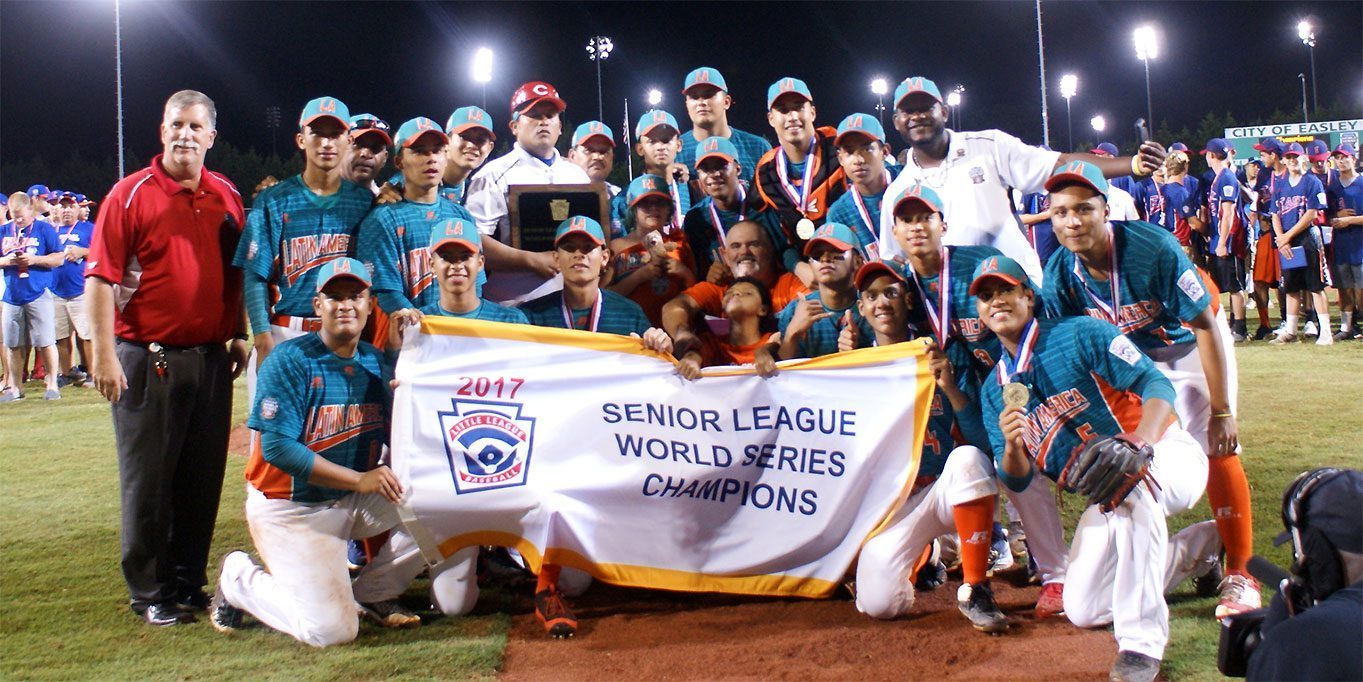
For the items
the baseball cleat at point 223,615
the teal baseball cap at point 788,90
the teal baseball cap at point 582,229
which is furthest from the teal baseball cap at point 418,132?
the baseball cleat at point 223,615

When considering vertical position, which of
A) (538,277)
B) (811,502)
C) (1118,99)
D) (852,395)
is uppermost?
(1118,99)

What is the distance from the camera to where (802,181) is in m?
6.53

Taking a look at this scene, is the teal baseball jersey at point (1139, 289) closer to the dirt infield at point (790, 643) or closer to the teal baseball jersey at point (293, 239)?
the dirt infield at point (790, 643)

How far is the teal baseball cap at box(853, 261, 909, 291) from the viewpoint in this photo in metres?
5.19

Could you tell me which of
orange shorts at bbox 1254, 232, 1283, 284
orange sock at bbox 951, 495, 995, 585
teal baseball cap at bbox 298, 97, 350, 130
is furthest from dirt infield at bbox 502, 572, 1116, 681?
orange shorts at bbox 1254, 232, 1283, 284

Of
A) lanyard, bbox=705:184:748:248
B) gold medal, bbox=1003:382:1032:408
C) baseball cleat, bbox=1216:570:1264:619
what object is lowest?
baseball cleat, bbox=1216:570:1264:619

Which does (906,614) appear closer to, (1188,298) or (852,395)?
(852,395)

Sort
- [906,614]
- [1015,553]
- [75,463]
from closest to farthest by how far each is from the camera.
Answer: [906,614] → [1015,553] → [75,463]

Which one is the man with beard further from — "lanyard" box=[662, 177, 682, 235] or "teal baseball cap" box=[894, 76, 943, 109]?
"lanyard" box=[662, 177, 682, 235]

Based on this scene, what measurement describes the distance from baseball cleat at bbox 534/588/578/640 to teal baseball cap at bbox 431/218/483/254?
176 cm

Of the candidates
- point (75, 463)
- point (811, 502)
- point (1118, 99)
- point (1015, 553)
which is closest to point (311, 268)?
point (811, 502)

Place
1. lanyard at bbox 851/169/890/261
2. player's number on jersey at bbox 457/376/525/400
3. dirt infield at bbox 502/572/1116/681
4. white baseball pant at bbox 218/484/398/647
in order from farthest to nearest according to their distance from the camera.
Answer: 1. lanyard at bbox 851/169/890/261
2. player's number on jersey at bbox 457/376/525/400
3. white baseball pant at bbox 218/484/398/647
4. dirt infield at bbox 502/572/1116/681

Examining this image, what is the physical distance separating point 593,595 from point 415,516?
107 cm

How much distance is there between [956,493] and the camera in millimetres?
4879
